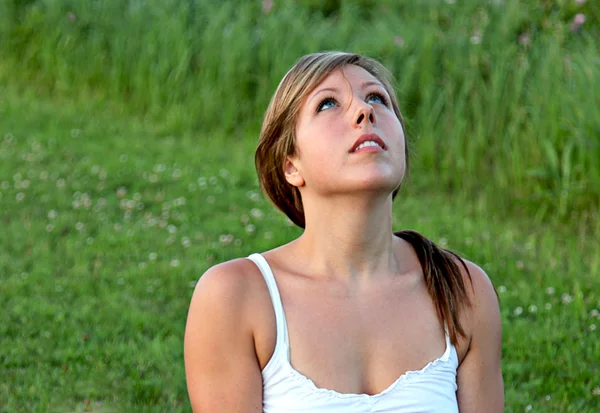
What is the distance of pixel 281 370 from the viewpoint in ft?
7.87

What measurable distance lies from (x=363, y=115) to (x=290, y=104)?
26 cm

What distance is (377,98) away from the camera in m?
2.62

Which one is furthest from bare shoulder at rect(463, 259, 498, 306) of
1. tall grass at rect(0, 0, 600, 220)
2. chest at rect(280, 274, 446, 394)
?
tall grass at rect(0, 0, 600, 220)

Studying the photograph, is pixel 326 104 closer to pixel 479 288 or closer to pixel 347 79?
pixel 347 79

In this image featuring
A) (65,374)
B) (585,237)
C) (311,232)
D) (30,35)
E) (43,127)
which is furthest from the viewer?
(30,35)

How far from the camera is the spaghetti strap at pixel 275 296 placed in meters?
2.43

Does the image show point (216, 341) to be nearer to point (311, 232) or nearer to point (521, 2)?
point (311, 232)

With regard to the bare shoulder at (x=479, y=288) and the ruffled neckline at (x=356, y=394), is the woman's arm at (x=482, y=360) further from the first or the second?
the ruffled neckline at (x=356, y=394)

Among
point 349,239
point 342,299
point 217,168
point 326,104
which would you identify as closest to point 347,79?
point 326,104

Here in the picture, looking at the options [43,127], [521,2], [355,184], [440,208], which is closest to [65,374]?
[355,184]

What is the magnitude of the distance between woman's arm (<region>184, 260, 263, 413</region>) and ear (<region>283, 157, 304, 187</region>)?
366 mm

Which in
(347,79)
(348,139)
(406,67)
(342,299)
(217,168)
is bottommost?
(217,168)

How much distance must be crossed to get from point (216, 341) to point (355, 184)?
535mm

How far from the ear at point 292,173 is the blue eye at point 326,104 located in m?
0.17
